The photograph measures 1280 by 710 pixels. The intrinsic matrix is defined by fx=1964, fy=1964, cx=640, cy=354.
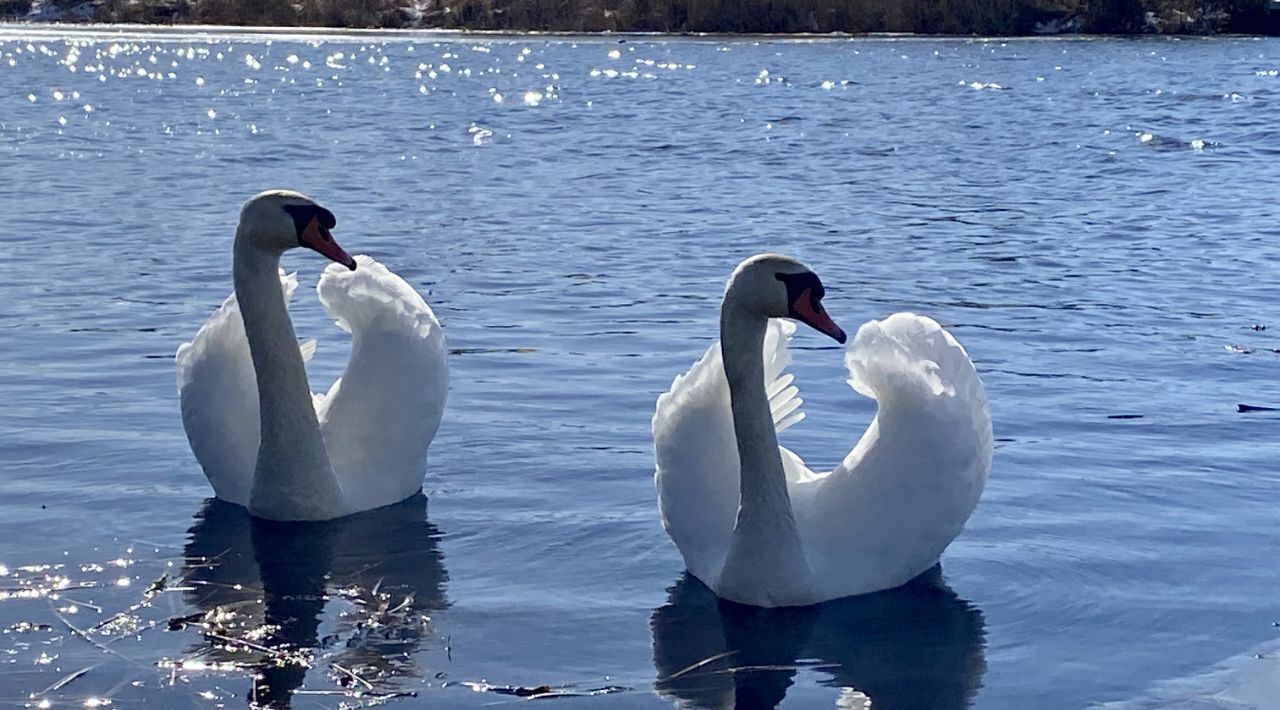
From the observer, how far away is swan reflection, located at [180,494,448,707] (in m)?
5.86

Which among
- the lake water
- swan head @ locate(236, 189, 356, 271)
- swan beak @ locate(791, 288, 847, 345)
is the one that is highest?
swan head @ locate(236, 189, 356, 271)

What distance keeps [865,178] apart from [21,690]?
1538cm

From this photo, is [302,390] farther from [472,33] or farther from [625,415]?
[472,33]

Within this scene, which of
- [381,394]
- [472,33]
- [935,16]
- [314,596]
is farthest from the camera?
[472,33]

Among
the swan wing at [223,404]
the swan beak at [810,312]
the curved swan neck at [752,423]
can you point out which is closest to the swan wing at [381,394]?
the swan wing at [223,404]

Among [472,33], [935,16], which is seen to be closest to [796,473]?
[935,16]

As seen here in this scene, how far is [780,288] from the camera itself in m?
6.18

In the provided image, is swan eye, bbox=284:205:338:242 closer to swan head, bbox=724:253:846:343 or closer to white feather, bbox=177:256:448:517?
white feather, bbox=177:256:448:517

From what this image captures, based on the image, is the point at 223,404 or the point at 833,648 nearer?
the point at 833,648

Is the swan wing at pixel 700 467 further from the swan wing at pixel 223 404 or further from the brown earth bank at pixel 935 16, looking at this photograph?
the brown earth bank at pixel 935 16

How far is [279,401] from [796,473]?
6.27 ft

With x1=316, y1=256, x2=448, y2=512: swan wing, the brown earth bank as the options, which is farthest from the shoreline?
x1=316, y1=256, x2=448, y2=512: swan wing

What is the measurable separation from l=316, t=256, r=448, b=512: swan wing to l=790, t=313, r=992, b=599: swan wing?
1710mm

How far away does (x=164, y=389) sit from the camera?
9938 mm
